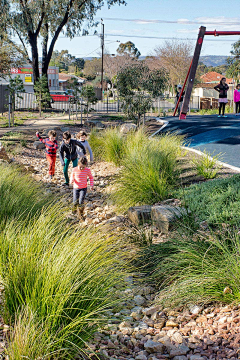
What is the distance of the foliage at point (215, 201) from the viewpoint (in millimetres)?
4843

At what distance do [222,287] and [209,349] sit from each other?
2.17 feet

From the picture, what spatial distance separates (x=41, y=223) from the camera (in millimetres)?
4117

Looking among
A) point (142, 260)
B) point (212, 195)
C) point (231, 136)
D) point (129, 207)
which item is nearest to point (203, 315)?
point (142, 260)

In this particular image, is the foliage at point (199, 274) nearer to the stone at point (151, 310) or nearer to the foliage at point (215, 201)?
the stone at point (151, 310)

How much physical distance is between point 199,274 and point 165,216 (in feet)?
5.82

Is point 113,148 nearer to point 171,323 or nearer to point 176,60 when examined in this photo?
point 171,323

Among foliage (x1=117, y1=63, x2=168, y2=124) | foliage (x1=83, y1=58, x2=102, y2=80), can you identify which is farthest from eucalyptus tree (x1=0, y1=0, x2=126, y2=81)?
foliage (x1=83, y1=58, x2=102, y2=80)

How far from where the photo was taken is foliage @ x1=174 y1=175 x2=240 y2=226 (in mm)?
4843

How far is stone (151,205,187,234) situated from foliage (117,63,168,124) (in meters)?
10.4

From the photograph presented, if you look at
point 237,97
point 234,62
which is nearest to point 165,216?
point 237,97

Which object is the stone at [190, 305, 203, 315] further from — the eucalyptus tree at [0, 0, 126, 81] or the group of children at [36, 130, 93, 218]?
the eucalyptus tree at [0, 0, 126, 81]

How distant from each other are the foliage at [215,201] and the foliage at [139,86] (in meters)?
9.58

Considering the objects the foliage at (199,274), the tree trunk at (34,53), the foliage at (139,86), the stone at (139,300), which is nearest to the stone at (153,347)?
the foliage at (199,274)

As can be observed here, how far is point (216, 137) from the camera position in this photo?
40.5 feet
